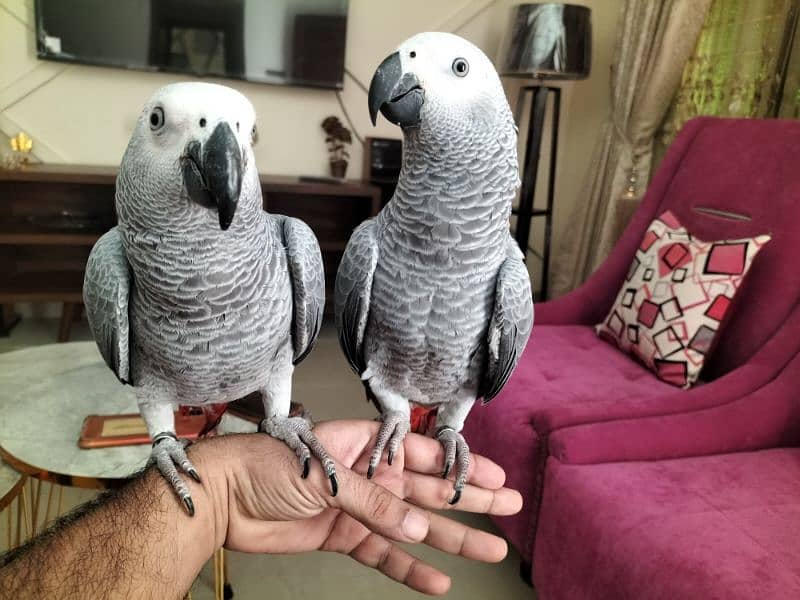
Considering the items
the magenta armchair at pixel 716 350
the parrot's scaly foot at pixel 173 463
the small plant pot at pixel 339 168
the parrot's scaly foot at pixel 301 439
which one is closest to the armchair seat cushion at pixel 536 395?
the magenta armchair at pixel 716 350

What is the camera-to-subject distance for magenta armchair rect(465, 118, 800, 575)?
4.88ft

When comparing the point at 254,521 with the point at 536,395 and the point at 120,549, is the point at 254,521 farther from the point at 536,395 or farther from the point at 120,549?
the point at 536,395

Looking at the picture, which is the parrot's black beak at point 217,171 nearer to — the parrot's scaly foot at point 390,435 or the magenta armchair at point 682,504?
the parrot's scaly foot at point 390,435

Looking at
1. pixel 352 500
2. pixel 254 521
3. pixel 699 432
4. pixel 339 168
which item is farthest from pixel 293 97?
pixel 352 500

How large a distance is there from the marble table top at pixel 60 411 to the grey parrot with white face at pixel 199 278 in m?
0.60

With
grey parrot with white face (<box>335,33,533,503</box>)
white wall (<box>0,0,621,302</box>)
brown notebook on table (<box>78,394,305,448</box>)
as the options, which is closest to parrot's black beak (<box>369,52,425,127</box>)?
grey parrot with white face (<box>335,33,533,503</box>)

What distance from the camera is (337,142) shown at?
329 centimetres

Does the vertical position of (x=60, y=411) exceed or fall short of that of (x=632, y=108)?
it falls short

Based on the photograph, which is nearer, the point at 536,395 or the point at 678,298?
the point at 536,395

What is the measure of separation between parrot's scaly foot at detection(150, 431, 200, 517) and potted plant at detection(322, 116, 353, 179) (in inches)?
103

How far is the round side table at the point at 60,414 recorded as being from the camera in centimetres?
119

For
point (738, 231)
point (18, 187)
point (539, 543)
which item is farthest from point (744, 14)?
point (18, 187)

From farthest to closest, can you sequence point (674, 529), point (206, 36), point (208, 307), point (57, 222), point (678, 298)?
point (206, 36) < point (57, 222) < point (678, 298) < point (674, 529) < point (208, 307)

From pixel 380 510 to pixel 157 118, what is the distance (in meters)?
0.51
